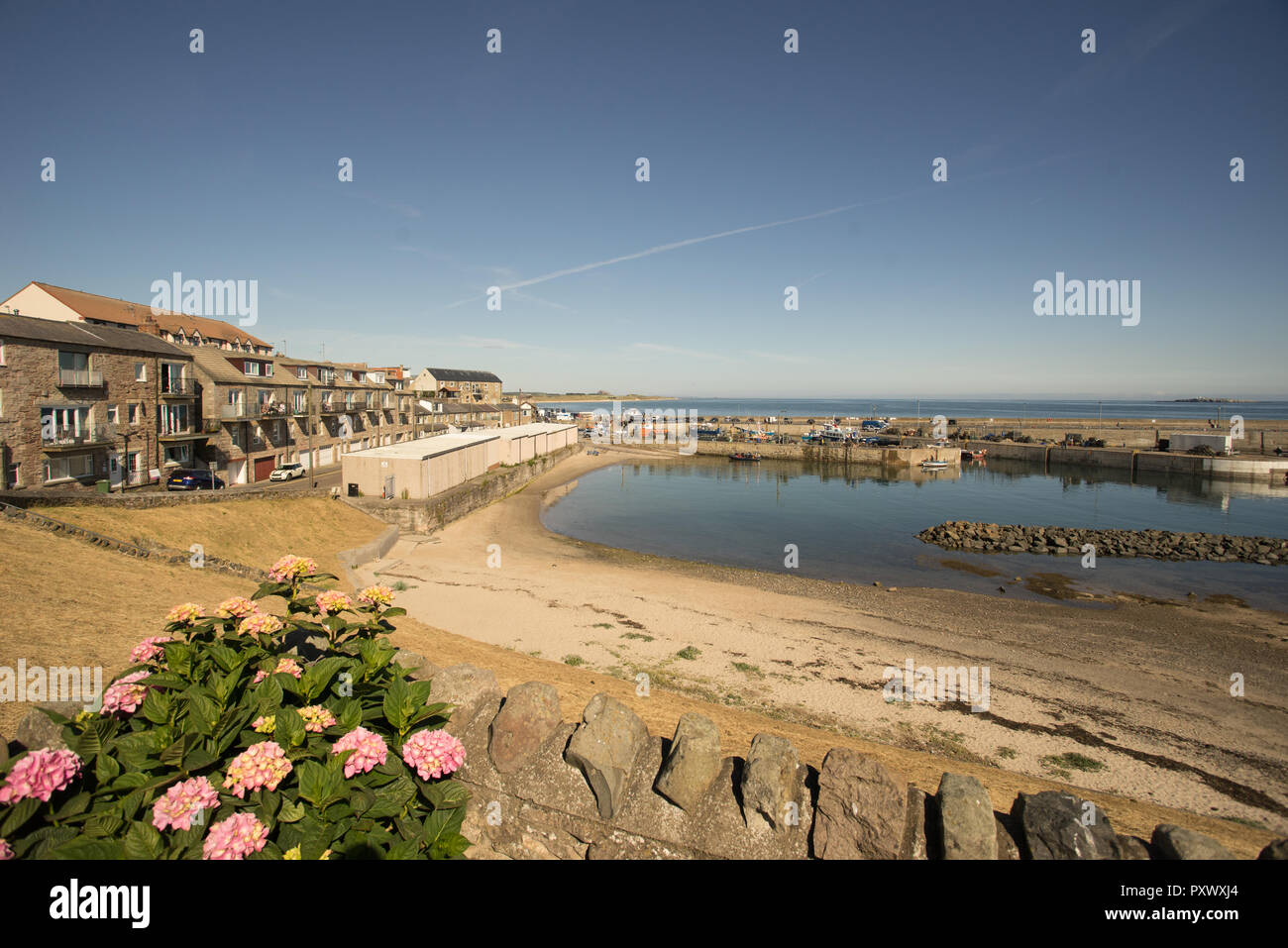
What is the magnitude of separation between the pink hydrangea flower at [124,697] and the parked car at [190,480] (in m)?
34.3

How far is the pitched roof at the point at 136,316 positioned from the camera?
4434cm

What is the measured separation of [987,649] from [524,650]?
1438cm

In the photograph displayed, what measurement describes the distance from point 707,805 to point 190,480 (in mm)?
37157

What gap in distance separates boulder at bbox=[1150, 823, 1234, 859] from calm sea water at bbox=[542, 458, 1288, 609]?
86.4 ft

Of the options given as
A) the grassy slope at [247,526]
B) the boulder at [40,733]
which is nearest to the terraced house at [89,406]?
the grassy slope at [247,526]

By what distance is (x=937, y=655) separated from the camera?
1742 cm

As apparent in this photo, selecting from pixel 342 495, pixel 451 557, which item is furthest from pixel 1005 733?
pixel 342 495

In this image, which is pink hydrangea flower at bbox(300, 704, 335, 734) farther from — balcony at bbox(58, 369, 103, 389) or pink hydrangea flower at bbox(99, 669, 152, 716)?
balcony at bbox(58, 369, 103, 389)

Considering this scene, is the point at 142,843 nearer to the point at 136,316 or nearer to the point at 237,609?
the point at 237,609
